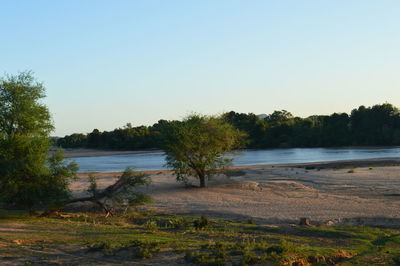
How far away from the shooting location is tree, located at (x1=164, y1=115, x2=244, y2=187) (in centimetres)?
3644

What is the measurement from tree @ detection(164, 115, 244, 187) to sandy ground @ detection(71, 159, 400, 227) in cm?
166

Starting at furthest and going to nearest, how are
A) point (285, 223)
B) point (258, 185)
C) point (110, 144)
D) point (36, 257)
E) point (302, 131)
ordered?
point (110, 144) < point (302, 131) < point (258, 185) < point (285, 223) < point (36, 257)

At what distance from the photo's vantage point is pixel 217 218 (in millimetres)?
22562

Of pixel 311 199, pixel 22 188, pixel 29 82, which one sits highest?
pixel 29 82

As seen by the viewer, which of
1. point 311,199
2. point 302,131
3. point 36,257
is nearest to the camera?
point 36,257

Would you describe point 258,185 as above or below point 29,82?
below

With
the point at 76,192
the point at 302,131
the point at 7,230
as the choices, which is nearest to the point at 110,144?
the point at 302,131

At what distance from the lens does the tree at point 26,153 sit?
20.6 meters

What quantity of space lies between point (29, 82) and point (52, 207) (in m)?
6.11

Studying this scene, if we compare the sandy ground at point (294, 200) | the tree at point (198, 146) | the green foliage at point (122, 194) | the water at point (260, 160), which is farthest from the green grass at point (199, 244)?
the water at point (260, 160)

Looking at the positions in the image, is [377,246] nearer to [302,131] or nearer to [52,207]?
[52,207]

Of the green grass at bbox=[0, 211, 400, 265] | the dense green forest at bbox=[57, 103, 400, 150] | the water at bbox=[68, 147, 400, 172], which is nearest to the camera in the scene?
the green grass at bbox=[0, 211, 400, 265]

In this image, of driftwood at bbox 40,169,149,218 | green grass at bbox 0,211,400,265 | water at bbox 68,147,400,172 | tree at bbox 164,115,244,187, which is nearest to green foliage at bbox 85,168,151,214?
driftwood at bbox 40,169,149,218

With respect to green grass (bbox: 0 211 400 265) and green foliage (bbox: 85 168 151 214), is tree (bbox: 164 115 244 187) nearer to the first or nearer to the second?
green foliage (bbox: 85 168 151 214)
